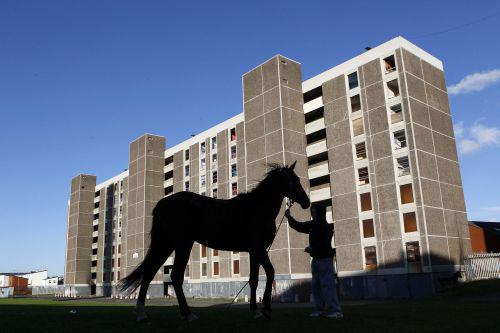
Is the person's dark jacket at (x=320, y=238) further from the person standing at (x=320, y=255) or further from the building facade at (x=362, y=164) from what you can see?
the building facade at (x=362, y=164)

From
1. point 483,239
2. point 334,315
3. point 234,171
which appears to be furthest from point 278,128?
point 334,315

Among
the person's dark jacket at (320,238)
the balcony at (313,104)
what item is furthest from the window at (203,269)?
the person's dark jacket at (320,238)

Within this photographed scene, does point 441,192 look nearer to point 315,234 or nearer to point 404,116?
point 404,116

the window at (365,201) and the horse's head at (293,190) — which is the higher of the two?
the window at (365,201)

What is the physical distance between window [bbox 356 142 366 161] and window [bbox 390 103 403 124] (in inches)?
178

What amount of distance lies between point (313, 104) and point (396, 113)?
42.8ft

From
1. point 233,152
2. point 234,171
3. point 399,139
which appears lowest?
point 399,139

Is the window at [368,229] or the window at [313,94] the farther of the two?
the window at [313,94]

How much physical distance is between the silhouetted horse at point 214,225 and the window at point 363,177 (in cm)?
4260

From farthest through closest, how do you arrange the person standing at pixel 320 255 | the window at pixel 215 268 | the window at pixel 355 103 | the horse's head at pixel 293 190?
the window at pixel 215 268, the window at pixel 355 103, the person standing at pixel 320 255, the horse's head at pixel 293 190

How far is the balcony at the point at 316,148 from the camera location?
55188 millimetres

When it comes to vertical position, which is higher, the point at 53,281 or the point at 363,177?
the point at 363,177

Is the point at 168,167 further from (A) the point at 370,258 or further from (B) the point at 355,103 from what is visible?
(A) the point at 370,258

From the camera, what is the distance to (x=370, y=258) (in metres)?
47.2
